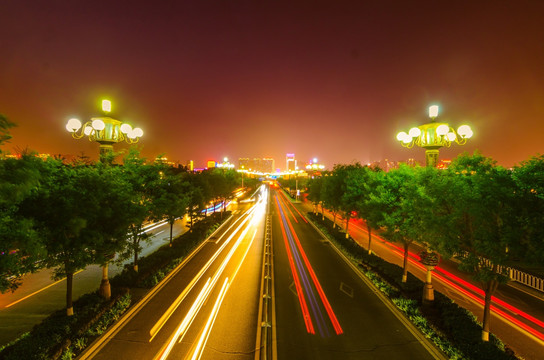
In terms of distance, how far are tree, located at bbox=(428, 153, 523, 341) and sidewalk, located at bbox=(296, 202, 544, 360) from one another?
314 centimetres

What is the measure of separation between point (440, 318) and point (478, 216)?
5.79 metres

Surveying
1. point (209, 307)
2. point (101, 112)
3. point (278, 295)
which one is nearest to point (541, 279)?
point (278, 295)

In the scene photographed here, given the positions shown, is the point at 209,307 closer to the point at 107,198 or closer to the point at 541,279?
the point at 107,198

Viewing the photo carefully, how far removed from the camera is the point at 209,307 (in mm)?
12070

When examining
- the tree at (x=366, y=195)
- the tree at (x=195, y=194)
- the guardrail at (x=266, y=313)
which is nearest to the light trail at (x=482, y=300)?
the tree at (x=366, y=195)

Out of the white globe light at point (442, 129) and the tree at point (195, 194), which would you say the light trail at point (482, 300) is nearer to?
the white globe light at point (442, 129)

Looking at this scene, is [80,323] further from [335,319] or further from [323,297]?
[323,297]

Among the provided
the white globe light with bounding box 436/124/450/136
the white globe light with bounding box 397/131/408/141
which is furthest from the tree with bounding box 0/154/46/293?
the white globe light with bounding box 397/131/408/141

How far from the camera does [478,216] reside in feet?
24.5

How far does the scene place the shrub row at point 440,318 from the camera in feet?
27.4

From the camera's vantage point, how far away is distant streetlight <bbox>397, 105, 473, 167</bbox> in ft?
39.5

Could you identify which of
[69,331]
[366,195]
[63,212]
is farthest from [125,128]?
[366,195]

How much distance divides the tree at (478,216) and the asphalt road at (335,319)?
10.0 ft

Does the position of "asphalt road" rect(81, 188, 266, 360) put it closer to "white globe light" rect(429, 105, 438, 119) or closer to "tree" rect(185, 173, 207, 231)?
"tree" rect(185, 173, 207, 231)
